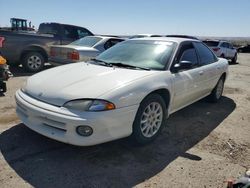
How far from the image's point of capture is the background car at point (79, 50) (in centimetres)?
879

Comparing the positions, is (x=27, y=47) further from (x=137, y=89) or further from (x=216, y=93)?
(x=137, y=89)

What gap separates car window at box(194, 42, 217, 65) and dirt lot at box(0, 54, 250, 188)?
1337 millimetres

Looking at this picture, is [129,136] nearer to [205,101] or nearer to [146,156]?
[146,156]

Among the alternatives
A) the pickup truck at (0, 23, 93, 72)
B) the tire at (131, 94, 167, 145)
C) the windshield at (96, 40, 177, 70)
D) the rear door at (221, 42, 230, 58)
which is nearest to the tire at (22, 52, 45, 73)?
the pickup truck at (0, 23, 93, 72)

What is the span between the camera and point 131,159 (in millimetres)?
3539

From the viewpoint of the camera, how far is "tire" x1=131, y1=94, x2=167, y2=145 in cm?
370

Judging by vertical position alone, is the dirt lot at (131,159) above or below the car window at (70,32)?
below

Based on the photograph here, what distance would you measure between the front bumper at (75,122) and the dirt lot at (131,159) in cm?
32

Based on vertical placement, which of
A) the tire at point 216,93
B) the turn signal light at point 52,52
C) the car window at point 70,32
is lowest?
the tire at point 216,93

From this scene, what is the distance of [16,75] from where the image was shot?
917cm

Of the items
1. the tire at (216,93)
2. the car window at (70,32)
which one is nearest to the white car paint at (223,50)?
the car window at (70,32)

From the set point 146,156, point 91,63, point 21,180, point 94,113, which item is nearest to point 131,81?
point 94,113

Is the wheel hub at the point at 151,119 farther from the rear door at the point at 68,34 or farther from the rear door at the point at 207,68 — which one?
the rear door at the point at 68,34

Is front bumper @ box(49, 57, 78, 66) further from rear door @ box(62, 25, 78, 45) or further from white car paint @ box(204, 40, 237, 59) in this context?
white car paint @ box(204, 40, 237, 59)
